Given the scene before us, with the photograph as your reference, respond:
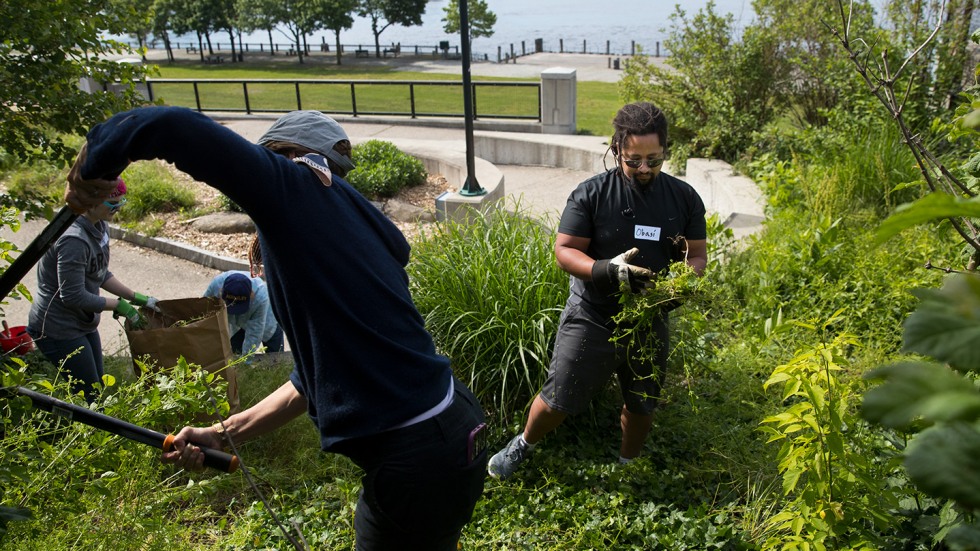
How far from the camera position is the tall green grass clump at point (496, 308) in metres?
4.45

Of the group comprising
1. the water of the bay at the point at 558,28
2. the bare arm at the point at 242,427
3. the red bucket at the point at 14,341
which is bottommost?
the water of the bay at the point at 558,28

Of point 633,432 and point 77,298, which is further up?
point 77,298

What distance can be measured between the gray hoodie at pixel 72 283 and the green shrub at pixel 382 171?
566 cm

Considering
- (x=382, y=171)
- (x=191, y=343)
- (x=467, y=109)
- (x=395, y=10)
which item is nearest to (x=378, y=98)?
(x=382, y=171)

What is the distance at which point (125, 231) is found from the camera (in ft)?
31.4

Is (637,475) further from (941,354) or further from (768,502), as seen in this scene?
(941,354)

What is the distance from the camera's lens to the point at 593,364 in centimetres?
368

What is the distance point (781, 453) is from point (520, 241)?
8.44 ft

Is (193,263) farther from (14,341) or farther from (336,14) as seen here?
(336,14)

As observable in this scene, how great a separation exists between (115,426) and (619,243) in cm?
223

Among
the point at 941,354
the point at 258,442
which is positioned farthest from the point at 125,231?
the point at 941,354

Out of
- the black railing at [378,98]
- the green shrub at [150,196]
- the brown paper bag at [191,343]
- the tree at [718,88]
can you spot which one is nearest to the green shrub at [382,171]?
the green shrub at [150,196]

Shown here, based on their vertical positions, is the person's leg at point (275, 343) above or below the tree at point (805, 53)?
below

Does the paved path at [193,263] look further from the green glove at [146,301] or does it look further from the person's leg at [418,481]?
the person's leg at [418,481]
